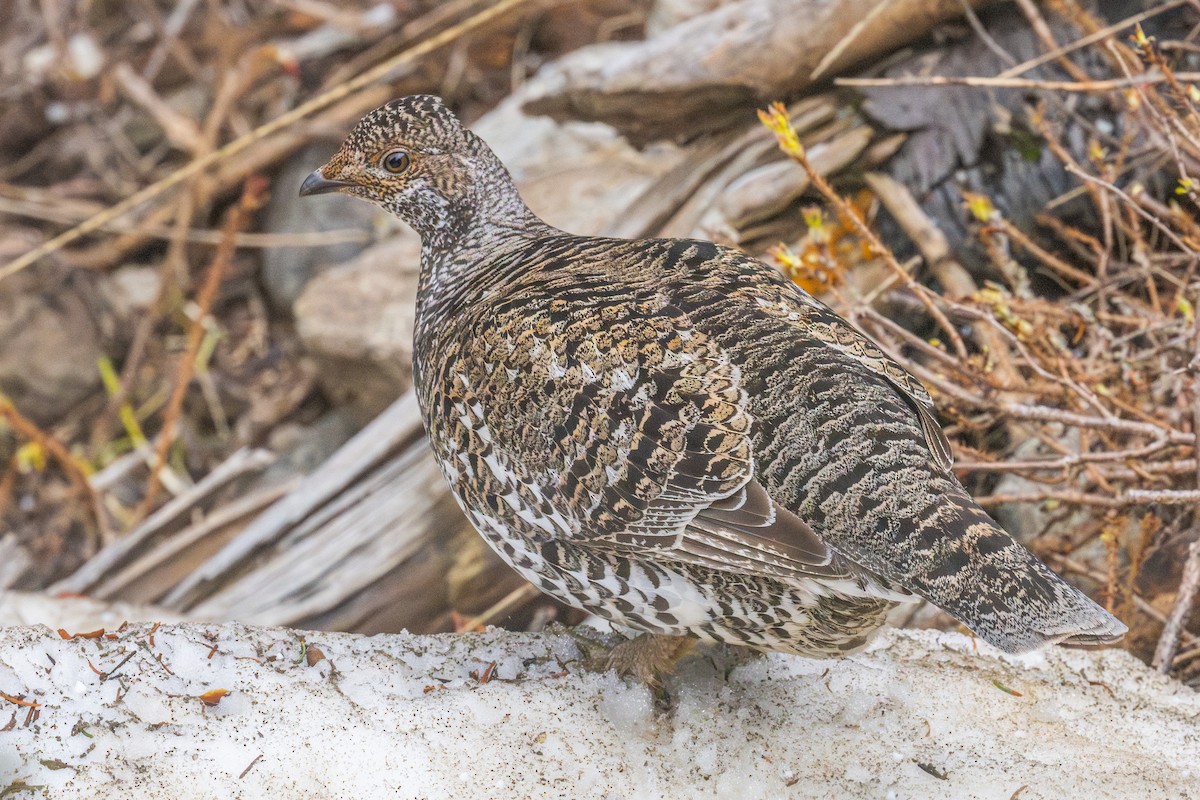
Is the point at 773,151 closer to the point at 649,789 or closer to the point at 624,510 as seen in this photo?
the point at 624,510

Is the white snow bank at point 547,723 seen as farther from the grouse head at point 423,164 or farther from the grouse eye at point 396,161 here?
the grouse eye at point 396,161

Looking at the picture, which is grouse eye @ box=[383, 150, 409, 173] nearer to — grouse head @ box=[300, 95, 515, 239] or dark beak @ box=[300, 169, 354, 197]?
grouse head @ box=[300, 95, 515, 239]

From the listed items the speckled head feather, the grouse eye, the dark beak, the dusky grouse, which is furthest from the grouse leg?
the dark beak

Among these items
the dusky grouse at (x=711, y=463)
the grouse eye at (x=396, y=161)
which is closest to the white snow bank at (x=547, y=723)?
the dusky grouse at (x=711, y=463)

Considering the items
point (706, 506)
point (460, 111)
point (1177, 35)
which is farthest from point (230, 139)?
point (706, 506)

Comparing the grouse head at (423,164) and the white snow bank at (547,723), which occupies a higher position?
the grouse head at (423,164)

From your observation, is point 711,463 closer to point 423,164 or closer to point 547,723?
point 547,723

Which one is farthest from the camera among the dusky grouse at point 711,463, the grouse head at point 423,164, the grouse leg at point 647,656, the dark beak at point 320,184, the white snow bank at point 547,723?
the dark beak at point 320,184

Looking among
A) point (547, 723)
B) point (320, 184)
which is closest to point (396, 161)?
point (320, 184)
